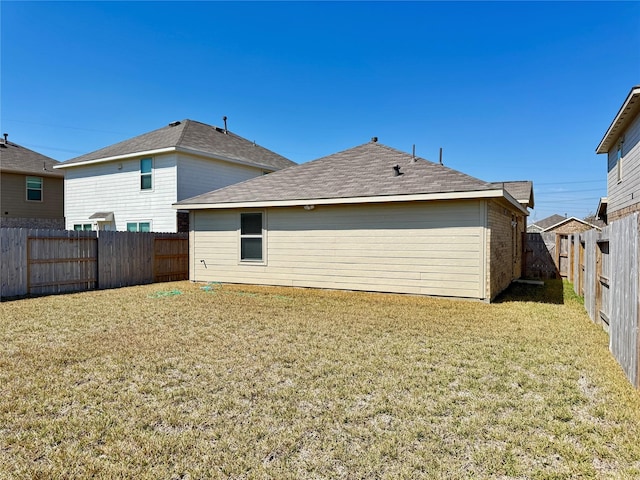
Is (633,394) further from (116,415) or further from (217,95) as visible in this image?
(217,95)

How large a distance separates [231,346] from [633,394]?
4.74 metres

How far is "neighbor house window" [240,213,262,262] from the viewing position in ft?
40.1

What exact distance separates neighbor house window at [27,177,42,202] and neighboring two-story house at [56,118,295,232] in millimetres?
3513

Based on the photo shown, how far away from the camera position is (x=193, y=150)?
53.2ft

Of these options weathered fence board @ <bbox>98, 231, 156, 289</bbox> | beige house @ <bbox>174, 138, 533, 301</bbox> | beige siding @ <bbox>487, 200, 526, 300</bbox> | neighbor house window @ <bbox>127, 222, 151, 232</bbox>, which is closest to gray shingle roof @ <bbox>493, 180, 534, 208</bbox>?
beige siding @ <bbox>487, 200, 526, 300</bbox>

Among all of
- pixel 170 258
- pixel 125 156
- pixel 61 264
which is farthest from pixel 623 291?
pixel 125 156

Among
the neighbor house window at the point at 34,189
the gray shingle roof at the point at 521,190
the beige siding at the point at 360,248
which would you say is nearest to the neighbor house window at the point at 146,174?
the beige siding at the point at 360,248

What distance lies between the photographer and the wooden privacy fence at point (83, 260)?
10117mm

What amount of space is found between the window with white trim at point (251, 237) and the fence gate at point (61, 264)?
4703mm

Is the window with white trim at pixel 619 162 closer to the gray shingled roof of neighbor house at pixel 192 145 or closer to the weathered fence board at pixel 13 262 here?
the gray shingled roof of neighbor house at pixel 192 145

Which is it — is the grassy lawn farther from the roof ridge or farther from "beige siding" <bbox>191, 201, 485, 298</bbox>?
the roof ridge

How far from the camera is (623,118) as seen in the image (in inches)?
477

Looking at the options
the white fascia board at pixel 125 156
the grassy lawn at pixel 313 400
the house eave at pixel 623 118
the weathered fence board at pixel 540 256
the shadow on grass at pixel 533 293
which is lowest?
the shadow on grass at pixel 533 293

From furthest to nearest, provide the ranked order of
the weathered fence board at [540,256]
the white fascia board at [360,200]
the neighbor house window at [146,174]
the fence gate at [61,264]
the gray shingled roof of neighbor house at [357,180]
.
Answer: the neighbor house window at [146,174]
the weathered fence board at [540,256]
the fence gate at [61,264]
the gray shingled roof of neighbor house at [357,180]
the white fascia board at [360,200]
